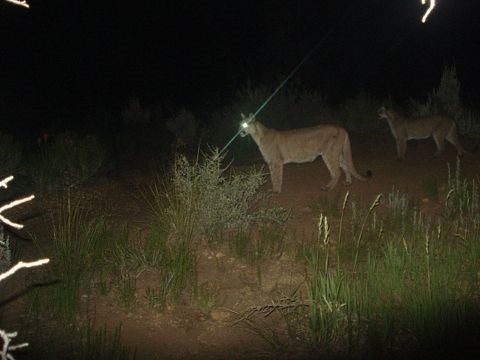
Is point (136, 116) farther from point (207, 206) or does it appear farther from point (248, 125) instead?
point (207, 206)

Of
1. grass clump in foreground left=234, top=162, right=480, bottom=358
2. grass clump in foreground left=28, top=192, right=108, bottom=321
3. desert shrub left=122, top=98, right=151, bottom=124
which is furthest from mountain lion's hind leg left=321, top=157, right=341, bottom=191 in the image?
desert shrub left=122, top=98, right=151, bottom=124

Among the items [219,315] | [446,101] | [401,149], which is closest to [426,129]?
[401,149]

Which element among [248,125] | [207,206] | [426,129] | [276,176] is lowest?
[207,206]

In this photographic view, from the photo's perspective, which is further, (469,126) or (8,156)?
(469,126)

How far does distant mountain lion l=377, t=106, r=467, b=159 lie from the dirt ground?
119 centimetres

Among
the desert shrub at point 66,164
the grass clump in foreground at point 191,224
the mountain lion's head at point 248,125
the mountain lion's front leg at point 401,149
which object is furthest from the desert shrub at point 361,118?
the grass clump in foreground at point 191,224

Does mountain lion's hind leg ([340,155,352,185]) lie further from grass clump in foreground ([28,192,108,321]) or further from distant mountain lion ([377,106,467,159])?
grass clump in foreground ([28,192,108,321])

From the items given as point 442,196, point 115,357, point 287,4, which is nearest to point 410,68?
point 287,4

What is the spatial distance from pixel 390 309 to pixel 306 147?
4.68 m

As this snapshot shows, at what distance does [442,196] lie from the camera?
7.38 meters

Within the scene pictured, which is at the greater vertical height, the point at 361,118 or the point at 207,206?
the point at 361,118

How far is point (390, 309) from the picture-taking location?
14.1 ft

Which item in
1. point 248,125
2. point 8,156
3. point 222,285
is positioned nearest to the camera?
point 222,285

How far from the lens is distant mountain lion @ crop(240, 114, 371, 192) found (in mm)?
8594
